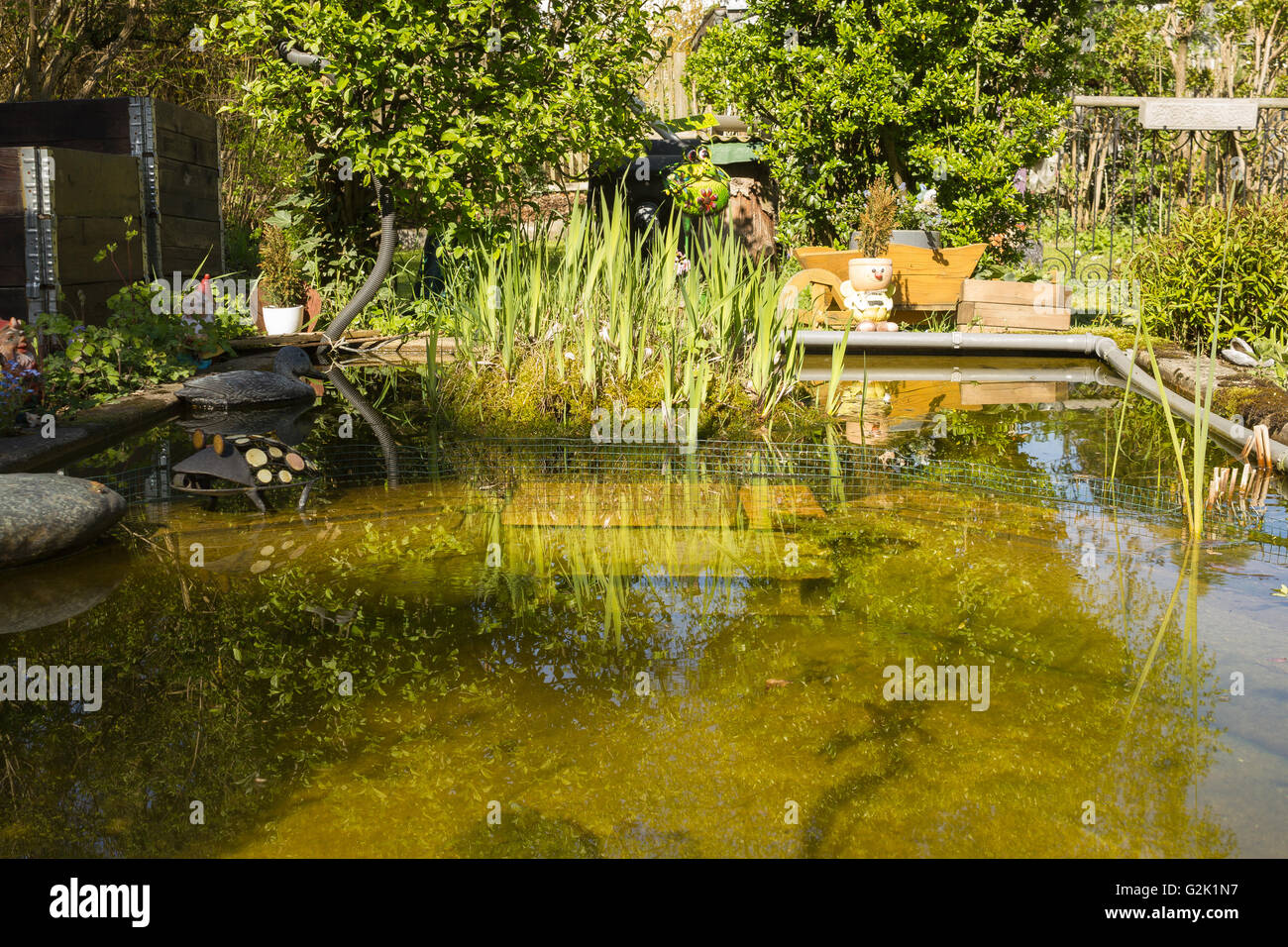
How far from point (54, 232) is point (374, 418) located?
6.98ft

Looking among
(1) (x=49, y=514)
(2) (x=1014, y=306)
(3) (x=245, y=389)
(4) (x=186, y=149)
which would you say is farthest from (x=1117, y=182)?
(1) (x=49, y=514)

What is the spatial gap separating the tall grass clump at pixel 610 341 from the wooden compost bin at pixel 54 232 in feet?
7.87

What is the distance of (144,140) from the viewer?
7613mm

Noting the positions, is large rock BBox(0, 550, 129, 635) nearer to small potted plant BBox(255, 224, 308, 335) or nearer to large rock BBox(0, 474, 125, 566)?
large rock BBox(0, 474, 125, 566)

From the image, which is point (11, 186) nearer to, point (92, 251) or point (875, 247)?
point (92, 251)

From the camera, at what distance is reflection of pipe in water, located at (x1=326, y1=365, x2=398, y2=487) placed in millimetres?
4969

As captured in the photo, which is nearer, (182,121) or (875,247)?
(182,121)

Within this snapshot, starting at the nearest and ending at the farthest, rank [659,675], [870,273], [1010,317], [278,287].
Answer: [659,675] → [870,273] → [278,287] → [1010,317]

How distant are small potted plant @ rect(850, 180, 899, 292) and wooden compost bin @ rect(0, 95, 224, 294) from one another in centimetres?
505

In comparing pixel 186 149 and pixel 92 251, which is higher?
pixel 186 149

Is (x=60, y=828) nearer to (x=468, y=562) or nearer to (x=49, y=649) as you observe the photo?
(x=49, y=649)

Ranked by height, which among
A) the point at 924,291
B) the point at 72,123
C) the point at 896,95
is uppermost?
the point at 896,95

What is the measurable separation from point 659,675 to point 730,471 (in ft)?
7.09

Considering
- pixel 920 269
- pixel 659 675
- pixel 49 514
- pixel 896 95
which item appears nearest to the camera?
pixel 659 675
